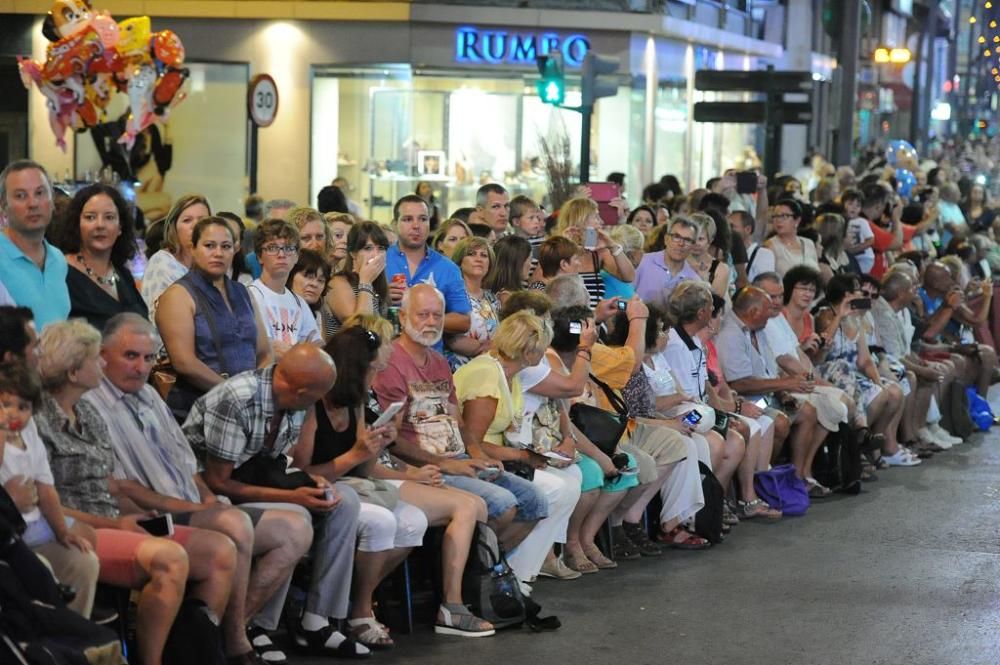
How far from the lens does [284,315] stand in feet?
28.8

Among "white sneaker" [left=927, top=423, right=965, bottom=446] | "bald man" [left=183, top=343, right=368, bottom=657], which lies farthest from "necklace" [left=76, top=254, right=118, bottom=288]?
"white sneaker" [left=927, top=423, right=965, bottom=446]

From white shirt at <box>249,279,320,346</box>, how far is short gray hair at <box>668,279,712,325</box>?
285 cm

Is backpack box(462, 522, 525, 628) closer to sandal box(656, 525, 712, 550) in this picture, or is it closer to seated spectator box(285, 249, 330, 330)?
seated spectator box(285, 249, 330, 330)

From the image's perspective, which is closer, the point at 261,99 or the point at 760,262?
the point at 760,262

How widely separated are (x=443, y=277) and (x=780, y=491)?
300 centimetres

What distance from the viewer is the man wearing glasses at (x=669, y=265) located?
40.5 feet

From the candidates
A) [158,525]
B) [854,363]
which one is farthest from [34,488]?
[854,363]

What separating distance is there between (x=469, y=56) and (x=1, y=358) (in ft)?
64.2

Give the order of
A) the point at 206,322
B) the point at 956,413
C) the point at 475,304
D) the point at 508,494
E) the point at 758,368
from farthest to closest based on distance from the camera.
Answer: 1. the point at 956,413
2. the point at 758,368
3. the point at 475,304
4. the point at 508,494
5. the point at 206,322

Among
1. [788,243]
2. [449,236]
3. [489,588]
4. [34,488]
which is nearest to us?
[34,488]

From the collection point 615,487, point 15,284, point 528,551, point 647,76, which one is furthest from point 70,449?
point 647,76

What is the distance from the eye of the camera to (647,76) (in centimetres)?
2769

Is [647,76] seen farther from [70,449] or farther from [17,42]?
[70,449]

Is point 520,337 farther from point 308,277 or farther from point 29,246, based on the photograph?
point 29,246
